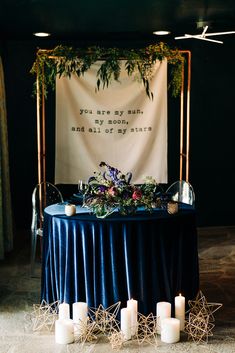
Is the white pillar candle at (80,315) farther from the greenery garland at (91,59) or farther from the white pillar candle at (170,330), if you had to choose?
the greenery garland at (91,59)

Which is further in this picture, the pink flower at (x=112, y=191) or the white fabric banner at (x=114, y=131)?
the white fabric banner at (x=114, y=131)

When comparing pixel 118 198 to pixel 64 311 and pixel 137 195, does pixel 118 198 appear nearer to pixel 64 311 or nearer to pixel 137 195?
pixel 137 195

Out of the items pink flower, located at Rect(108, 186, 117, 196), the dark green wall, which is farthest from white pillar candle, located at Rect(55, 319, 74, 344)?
the dark green wall

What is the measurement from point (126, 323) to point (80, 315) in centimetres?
32

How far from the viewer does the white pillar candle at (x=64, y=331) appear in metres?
3.67

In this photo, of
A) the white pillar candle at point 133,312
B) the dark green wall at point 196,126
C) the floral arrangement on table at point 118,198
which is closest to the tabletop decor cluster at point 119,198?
the floral arrangement on table at point 118,198

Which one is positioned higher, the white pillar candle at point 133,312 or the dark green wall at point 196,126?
the dark green wall at point 196,126

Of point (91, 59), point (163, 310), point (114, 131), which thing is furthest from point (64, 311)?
point (114, 131)

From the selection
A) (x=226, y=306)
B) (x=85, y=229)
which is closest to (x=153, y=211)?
(x=85, y=229)

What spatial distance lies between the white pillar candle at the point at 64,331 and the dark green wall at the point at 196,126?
351 cm

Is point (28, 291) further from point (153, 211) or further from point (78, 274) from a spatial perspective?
point (153, 211)

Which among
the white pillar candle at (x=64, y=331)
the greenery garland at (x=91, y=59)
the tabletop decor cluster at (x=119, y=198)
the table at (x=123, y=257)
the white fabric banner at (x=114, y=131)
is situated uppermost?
the greenery garland at (x=91, y=59)

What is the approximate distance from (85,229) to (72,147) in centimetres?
249

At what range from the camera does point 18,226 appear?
7.13 meters
